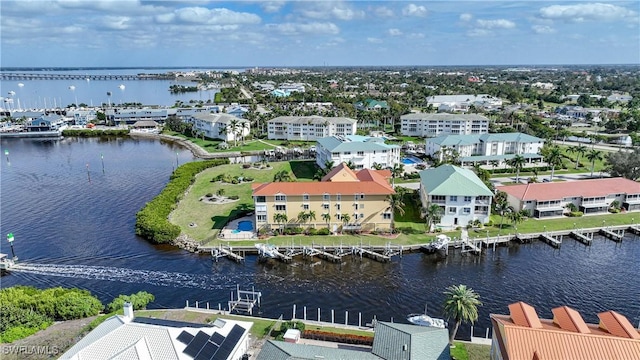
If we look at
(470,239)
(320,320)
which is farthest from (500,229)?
(320,320)

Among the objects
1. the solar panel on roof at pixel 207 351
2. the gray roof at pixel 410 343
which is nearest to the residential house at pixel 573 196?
the gray roof at pixel 410 343

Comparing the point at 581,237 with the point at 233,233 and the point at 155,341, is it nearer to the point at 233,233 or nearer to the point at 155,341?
the point at 233,233

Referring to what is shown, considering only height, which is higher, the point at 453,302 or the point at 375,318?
the point at 453,302

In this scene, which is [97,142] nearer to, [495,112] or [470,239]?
[470,239]

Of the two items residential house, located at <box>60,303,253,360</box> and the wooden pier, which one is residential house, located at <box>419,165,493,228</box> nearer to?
the wooden pier

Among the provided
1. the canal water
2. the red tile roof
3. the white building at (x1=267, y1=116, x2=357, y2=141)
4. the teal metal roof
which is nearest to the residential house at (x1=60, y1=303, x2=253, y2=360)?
the canal water

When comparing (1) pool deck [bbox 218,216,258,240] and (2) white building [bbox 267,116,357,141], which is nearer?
(1) pool deck [bbox 218,216,258,240]
